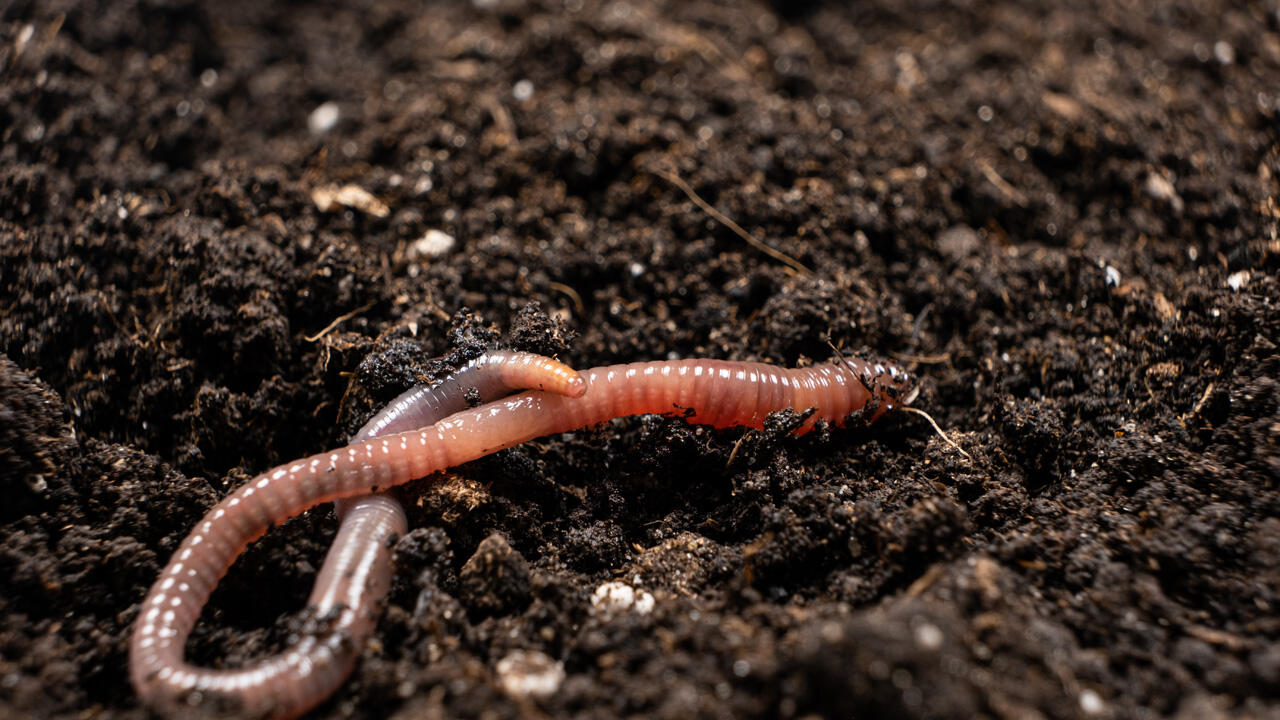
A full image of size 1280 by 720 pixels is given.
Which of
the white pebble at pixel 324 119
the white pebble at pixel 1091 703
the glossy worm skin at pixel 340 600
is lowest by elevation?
the glossy worm skin at pixel 340 600

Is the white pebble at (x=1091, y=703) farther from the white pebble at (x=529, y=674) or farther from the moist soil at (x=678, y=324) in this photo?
the white pebble at (x=529, y=674)

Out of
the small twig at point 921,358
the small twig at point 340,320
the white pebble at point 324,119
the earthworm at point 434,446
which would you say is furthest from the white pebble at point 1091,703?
the white pebble at point 324,119

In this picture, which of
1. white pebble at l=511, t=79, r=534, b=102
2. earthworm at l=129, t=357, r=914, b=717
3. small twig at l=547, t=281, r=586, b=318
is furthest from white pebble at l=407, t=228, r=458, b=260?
white pebble at l=511, t=79, r=534, b=102


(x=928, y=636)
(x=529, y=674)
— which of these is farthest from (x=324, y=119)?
(x=928, y=636)

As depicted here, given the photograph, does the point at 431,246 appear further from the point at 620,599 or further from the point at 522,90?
the point at 620,599

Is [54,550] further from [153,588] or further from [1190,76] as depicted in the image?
[1190,76]

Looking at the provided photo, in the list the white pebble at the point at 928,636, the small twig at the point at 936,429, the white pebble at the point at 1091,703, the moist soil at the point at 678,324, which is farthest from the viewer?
the small twig at the point at 936,429

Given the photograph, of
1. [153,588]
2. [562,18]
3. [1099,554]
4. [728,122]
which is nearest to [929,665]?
[1099,554]

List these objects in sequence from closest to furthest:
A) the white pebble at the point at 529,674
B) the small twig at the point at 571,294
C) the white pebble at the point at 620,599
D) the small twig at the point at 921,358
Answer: the white pebble at the point at 529,674
the white pebble at the point at 620,599
the small twig at the point at 921,358
the small twig at the point at 571,294
